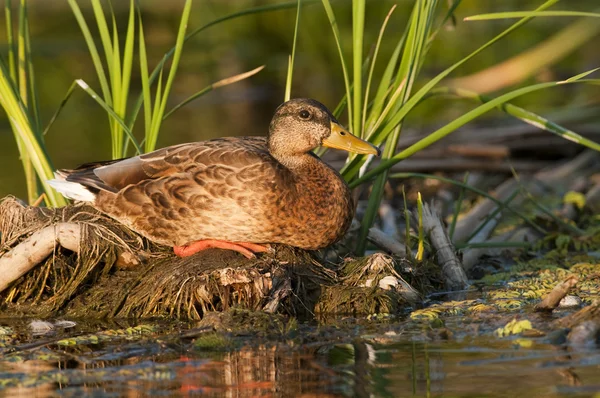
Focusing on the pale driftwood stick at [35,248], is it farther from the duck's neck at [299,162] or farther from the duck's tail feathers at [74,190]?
the duck's neck at [299,162]

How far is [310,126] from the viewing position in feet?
19.5

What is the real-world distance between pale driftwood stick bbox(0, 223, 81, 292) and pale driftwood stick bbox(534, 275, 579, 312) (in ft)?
8.86

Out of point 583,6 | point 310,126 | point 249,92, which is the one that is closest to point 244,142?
point 310,126

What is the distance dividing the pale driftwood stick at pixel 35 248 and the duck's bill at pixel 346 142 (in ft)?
5.30

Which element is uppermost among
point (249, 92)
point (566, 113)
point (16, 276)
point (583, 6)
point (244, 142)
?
point (583, 6)

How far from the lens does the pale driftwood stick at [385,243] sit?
6539 millimetres

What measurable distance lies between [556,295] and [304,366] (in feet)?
4.74

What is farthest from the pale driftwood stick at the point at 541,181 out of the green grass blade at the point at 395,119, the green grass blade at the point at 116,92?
the green grass blade at the point at 116,92

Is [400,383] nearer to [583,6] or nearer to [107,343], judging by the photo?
[107,343]

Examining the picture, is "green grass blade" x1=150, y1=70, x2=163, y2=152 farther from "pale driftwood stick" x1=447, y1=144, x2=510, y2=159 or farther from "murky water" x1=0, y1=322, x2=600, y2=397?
"pale driftwood stick" x1=447, y1=144, x2=510, y2=159

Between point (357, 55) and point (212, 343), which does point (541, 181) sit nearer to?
point (357, 55)

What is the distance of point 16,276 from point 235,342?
5.57 feet

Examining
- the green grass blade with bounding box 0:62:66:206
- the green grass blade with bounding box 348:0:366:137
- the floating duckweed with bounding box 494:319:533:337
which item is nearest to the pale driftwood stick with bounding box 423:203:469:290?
the green grass blade with bounding box 348:0:366:137

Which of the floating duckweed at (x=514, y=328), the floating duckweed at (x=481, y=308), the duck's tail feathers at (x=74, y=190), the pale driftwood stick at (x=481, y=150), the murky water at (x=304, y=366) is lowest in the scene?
the murky water at (x=304, y=366)
